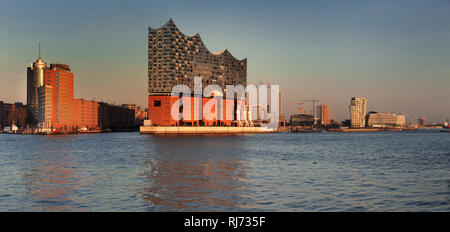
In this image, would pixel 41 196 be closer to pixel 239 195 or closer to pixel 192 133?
pixel 239 195

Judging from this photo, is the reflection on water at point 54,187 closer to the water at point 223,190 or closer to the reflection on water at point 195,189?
the water at point 223,190

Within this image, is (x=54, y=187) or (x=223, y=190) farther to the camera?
(x=54, y=187)

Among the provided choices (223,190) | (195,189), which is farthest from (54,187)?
(223,190)

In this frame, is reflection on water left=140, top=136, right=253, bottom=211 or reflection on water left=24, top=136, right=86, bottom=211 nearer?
reflection on water left=140, top=136, right=253, bottom=211

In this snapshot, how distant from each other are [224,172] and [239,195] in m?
12.3

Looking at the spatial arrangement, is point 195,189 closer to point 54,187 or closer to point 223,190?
point 223,190

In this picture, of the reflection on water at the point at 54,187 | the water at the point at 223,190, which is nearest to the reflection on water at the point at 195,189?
the water at the point at 223,190

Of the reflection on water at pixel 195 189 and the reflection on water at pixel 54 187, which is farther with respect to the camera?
the reflection on water at pixel 54 187

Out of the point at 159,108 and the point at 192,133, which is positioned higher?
the point at 159,108

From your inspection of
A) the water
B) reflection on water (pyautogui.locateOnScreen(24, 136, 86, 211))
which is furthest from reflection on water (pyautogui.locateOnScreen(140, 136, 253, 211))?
reflection on water (pyautogui.locateOnScreen(24, 136, 86, 211))

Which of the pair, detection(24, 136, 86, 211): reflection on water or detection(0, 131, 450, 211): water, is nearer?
detection(0, 131, 450, 211): water

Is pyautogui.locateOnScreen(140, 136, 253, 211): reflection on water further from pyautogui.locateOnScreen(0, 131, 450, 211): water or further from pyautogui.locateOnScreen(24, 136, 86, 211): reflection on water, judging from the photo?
pyautogui.locateOnScreen(24, 136, 86, 211): reflection on water

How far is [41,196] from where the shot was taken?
2327cm
